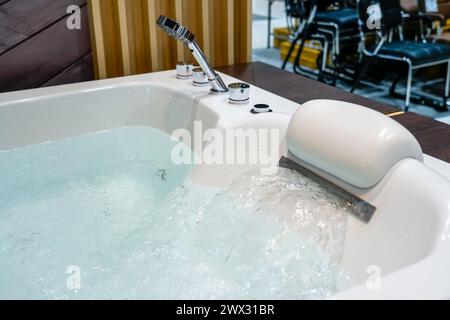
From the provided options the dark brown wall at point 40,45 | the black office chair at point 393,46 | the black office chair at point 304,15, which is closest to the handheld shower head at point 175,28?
→ the dark brown wall at point 40,45

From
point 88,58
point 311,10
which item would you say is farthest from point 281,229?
point 311,10

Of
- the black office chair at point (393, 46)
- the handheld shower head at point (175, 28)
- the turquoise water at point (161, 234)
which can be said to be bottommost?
the turquoise water at point (161, 234)

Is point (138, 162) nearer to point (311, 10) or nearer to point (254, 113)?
point (254, 113)

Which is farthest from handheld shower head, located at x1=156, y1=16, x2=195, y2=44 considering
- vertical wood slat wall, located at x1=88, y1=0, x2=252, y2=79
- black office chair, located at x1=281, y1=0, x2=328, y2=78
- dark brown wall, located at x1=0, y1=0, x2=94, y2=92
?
black office chair, located at x1=281, y1=0, x2=328, y2=78

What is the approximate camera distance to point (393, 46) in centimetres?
346

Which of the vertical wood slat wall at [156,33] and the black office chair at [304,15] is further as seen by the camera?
the black office chair at [304,15]

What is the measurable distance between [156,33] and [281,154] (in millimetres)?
973

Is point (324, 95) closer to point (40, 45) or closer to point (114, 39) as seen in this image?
point (114, 39)

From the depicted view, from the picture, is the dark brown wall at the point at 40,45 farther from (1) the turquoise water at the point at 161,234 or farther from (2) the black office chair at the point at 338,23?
(2) the black office chair at the point at 338,23

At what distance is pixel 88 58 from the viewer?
6.75 feet

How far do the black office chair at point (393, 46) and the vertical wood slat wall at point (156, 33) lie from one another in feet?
4.72

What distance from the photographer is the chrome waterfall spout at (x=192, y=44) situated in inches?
64.9

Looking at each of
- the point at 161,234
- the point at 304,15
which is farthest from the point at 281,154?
the point at 304,15

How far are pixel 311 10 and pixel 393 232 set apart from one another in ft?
10.1
